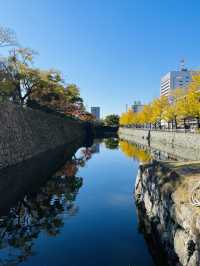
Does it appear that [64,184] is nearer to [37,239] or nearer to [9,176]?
[9,176]

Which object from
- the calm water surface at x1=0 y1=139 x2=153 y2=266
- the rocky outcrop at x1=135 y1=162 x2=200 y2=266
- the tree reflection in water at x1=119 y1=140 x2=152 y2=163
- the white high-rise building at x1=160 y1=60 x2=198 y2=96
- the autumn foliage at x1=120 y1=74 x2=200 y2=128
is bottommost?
the calm water surface at x1=0 y1=139 x2=153 y2=266

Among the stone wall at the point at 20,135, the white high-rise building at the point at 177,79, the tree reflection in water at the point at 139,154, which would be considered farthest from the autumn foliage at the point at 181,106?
the white high-rise building at the point at 177,79

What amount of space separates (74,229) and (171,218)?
3.58m

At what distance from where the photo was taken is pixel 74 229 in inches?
312

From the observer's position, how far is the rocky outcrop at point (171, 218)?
4543mm

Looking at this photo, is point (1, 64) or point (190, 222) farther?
point (1, 64)

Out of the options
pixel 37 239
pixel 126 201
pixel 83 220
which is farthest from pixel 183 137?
pixel 37 239

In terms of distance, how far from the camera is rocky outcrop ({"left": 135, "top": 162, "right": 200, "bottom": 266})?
4.54 meters

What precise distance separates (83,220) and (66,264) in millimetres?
2887

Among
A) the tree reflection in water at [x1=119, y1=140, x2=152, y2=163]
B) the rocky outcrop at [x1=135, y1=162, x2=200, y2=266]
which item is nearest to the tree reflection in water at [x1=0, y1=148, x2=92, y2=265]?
the rocky outcrop at [x1=135, y1=162, x2=200, y2=266]

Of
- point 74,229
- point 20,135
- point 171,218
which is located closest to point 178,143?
point 20,135

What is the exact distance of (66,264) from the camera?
579 cm

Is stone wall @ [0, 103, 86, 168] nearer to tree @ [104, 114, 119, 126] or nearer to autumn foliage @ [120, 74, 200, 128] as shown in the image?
autumn foliage @ [120, 74, 200, 128]

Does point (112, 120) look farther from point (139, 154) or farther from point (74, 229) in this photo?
point (74, 229)
